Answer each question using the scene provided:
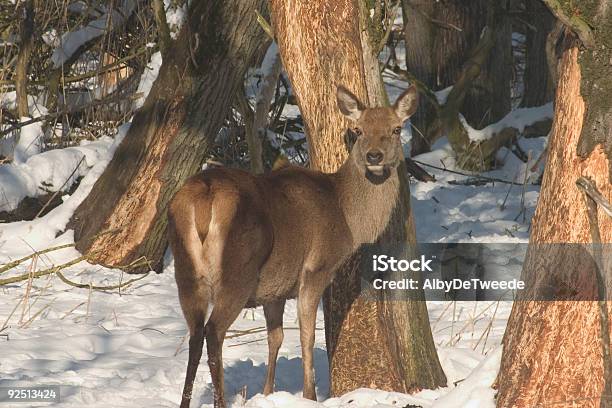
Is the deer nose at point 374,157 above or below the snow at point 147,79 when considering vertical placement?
below

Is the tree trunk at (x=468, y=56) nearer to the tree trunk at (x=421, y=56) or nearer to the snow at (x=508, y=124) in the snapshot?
the tree trunk at (x=421, y=56)

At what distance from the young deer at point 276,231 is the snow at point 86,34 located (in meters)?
6.22

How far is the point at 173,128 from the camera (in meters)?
9.65

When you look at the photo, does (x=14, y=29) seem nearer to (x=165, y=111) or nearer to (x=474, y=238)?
(x=165, y=111)

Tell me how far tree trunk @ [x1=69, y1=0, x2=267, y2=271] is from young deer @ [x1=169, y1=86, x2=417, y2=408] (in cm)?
303

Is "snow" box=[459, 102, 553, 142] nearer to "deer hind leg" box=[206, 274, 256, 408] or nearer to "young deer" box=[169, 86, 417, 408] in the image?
"young deer" box=[169, 86, 417, 408]

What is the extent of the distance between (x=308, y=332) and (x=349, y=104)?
148 centimetres

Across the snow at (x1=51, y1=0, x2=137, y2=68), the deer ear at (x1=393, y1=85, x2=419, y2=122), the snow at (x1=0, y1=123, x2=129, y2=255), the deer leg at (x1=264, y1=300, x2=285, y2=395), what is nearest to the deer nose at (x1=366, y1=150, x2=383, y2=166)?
the deer ear at (x1=393, y1=85, x2=419, y2=122)

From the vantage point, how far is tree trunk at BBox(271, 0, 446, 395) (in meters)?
6.47

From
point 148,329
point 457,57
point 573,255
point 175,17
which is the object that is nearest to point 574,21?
point 573,255

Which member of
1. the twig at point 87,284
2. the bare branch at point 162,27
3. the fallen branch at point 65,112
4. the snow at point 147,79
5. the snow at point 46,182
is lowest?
the twig at point 87,284

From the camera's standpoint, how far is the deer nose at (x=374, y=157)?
6.63m

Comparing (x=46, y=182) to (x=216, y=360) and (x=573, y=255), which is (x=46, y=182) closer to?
(x=216, y=360)

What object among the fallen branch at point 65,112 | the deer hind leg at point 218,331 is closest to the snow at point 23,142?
the fallen branch at point 65,112
